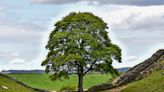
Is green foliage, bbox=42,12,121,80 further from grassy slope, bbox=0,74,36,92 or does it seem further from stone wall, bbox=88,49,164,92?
grassy slope, bbox=0,74,36,92

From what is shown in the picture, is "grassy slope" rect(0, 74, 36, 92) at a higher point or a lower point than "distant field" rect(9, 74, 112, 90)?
lower

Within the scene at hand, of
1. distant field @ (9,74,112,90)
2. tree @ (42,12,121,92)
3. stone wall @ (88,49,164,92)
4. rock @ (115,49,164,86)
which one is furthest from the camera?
distant field @ (9,74,112,90)

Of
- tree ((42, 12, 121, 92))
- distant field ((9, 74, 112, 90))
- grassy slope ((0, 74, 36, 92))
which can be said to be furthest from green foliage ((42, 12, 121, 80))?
distant field ((9, 74, 112, 90))

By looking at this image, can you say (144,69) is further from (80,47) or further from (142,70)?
(80,47)

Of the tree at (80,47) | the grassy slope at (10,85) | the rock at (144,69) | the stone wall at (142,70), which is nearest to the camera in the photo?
the grassy slope at (10,85)

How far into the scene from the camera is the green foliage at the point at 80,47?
92750 mm

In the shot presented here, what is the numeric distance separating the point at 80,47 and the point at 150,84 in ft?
50.8

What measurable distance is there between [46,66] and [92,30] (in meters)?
11.3

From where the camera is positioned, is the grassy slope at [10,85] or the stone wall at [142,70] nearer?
the grassy slope at [10,85]

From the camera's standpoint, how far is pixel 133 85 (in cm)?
8862

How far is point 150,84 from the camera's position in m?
84.9

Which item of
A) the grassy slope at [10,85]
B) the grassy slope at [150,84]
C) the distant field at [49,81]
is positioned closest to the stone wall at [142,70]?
the grassy slope at [150,84]

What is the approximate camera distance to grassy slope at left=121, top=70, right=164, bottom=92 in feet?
270

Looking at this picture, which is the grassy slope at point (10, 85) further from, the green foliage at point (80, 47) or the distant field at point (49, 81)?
the distant field at point (49, 81)
